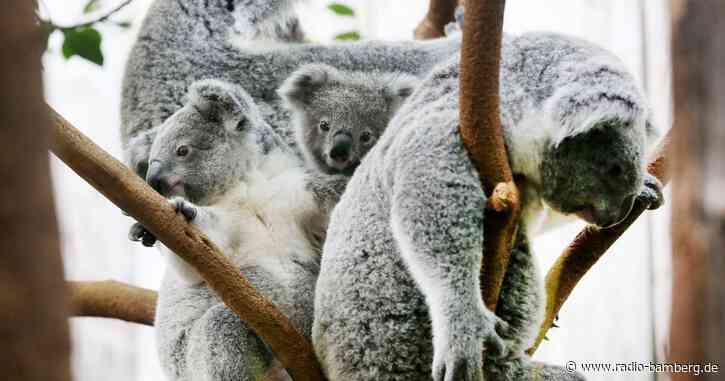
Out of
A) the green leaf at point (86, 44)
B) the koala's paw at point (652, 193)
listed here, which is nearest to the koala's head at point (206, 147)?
the green leaf at point (86, 44)

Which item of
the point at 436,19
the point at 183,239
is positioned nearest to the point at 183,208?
the point at 183,239

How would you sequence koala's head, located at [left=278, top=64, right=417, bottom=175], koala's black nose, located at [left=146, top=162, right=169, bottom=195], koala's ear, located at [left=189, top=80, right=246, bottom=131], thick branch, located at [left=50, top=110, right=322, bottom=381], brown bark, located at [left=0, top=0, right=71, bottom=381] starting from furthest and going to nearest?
1. koala's head, located at [left=278, top=64, right=417, bottom=175]
2. koala's ear, located at [left=189, top=80, right=246, bottom=131]
3. koala's black nose, located at [left=146, top=162, right=169, bottom=195]
4. thick branch, located at [left=50, top=110, right=322, bottom=381]
5. brown bark, located at [left=0, top=0, right=71, bottom=381]

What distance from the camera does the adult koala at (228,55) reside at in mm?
3904

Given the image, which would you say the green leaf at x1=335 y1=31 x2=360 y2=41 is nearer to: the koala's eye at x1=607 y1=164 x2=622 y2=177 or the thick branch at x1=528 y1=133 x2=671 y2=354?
the thick branch at x1=528 y1=133 x2=671 y2=354

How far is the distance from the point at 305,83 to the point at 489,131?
1652mm

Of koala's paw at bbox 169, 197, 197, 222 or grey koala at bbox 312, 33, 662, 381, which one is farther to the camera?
koala's paw at bbox 169, 197, 197, 222

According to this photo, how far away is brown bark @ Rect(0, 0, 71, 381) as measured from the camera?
733mm

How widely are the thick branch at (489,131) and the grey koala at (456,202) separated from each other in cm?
4

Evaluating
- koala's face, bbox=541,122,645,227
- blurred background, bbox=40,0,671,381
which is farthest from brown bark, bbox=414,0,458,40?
koala's face, bbox=541,122,645,227

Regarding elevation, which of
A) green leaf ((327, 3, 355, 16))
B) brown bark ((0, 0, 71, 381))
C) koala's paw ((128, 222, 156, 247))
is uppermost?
brown bark ((0, 0, 71, 381))

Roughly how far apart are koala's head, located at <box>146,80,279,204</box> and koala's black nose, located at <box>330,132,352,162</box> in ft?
0.87

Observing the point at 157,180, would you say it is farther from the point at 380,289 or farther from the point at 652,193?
the point at 652,193

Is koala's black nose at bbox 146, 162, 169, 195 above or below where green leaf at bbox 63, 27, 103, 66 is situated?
below

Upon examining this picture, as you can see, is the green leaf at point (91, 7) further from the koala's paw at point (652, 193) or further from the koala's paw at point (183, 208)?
the koala's paw at point (652, 193)
